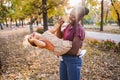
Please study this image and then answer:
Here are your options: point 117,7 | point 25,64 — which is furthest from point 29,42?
point 117,7

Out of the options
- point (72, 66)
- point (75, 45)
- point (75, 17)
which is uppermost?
point (75, 17)

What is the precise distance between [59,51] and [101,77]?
3909mm

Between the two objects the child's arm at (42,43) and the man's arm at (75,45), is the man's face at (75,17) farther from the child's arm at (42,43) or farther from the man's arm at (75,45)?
the child's arm at (42,43)

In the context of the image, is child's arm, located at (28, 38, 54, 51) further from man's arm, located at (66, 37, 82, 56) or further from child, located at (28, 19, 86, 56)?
man's arm, located at (66, 37, 82, 56)

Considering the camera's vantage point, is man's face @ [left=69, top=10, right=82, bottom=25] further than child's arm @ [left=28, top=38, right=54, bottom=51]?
Yes

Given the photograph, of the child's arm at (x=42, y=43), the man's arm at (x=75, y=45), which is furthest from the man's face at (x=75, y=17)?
the child's arm at (x=42, y=43)

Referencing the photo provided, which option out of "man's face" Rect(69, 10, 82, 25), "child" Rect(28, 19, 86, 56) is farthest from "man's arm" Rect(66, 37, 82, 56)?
"man's face" Rect(69, 10, 82, 25)

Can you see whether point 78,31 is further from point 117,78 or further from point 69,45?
point 117,78

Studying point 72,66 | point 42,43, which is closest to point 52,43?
point 42,43

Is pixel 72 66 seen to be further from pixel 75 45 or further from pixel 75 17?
pixel 75 17

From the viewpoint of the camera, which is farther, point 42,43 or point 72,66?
point 72,66

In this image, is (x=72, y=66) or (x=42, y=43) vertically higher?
(x=42, y=43)

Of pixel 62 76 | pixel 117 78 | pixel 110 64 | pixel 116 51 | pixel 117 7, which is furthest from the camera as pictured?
pixel 117 7

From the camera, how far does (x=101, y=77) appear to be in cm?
709
